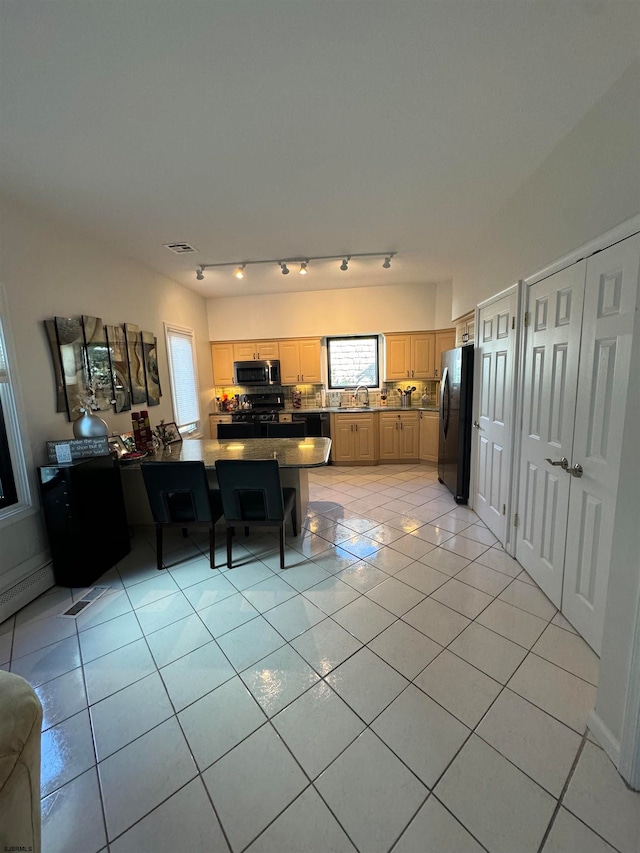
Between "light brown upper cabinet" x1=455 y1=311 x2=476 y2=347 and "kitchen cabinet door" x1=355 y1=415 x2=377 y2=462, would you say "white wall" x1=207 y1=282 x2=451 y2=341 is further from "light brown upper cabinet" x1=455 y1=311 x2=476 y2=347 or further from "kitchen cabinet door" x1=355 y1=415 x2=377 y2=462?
"kitchen cabinet door" x1=355 y1=415 x2=377 y2=462

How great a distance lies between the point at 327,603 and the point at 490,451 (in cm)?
195

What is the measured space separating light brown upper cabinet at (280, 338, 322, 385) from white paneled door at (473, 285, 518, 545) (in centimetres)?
283

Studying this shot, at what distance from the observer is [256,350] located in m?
5.71

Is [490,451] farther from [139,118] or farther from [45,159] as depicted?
[45,159]

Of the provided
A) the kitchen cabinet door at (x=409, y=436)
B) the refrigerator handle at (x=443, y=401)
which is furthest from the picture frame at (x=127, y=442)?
the kitchen cabinet door at (x=409, y=436)

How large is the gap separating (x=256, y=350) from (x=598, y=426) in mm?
4886

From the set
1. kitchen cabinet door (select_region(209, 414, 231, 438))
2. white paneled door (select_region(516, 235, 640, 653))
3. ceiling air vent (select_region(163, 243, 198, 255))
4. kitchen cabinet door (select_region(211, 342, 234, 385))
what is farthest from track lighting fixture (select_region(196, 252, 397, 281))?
kitchen cabinet door (select_region(209, 414, 231, 438))

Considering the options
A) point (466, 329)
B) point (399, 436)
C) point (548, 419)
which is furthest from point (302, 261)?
point (548, 419)

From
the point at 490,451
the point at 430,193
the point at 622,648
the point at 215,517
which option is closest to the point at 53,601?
the point at 215,517

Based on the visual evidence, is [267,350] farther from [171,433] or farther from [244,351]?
[171,433]

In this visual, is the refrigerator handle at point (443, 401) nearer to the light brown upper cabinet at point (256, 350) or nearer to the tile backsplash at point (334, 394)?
the tile backsplash at point (334, 394)

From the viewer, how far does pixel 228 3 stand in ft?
3.91

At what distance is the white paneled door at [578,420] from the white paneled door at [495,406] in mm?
244

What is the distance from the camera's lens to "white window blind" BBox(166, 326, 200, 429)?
4.46 meters
